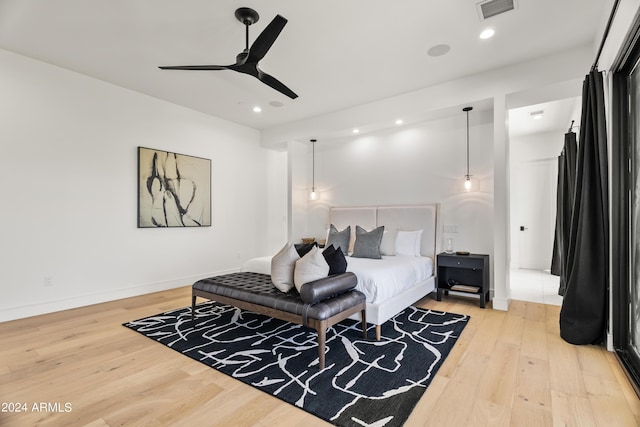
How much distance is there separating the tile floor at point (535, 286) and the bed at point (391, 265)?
4.70 ft

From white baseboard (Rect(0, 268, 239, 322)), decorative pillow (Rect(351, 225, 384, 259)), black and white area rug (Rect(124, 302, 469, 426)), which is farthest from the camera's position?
decorative pillow (Rect(351, 225, 384, 259))

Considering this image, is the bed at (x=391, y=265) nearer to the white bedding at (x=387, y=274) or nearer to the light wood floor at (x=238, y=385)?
the white bedding at (x=387, y=274)

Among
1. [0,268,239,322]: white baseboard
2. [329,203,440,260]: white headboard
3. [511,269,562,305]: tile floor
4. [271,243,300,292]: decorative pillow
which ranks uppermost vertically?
[329,203,440,260]: white headboard

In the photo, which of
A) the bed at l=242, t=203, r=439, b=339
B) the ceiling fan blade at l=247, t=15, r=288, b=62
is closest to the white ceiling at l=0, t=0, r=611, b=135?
the ceiling fan blade at l=247, t=15, r=288, b=62

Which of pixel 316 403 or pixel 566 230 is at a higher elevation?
pixel 566 230

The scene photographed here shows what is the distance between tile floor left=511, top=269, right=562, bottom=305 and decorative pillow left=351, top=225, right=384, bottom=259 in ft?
7.03

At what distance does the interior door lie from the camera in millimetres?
6574

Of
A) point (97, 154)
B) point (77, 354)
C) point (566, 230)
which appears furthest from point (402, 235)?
point (97, 154)

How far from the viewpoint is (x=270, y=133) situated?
21.2 feet

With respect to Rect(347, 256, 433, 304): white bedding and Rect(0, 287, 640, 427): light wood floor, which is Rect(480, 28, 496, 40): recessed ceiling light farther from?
Rect(0, 287, 640, 427): light wood floor

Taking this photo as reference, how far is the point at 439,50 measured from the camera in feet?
11.3

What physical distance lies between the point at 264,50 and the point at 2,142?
3.27m

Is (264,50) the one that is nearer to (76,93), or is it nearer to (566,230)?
(76,93)

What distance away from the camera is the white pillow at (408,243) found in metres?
4.70
